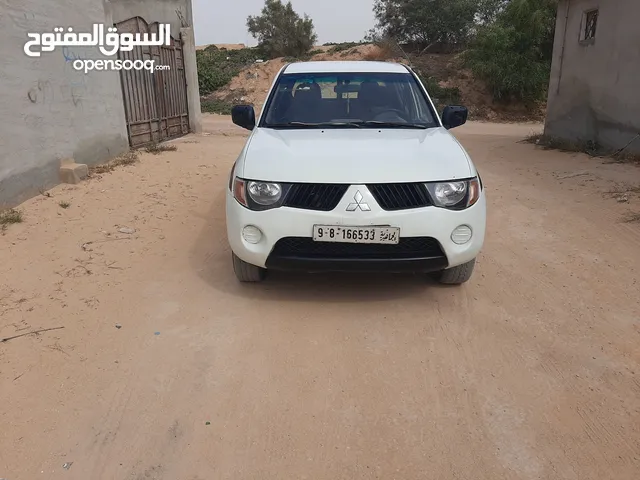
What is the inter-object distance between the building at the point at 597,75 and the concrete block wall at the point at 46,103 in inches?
343

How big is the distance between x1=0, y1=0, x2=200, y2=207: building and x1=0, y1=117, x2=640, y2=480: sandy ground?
1275 mm

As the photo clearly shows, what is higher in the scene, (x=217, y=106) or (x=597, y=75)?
(x=597, y=75)

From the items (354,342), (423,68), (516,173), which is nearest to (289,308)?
(354,342)

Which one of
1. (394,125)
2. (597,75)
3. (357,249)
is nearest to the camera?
(357,249)

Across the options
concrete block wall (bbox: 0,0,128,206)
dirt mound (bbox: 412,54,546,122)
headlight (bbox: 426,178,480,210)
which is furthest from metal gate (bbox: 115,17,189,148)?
dirt mound (bbox: 412,54,546,122)

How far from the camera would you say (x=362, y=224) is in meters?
3.29

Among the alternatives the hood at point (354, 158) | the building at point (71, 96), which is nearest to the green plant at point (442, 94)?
the building at point (71, 96)

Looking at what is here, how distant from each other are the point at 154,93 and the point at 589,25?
889 cm

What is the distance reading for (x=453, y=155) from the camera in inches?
144

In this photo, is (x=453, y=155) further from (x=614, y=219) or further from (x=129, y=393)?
(x=614, y=219)

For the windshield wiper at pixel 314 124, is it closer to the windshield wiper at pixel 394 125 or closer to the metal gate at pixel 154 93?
the windshield wiper at pixel 394 125

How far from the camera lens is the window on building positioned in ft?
33.6
